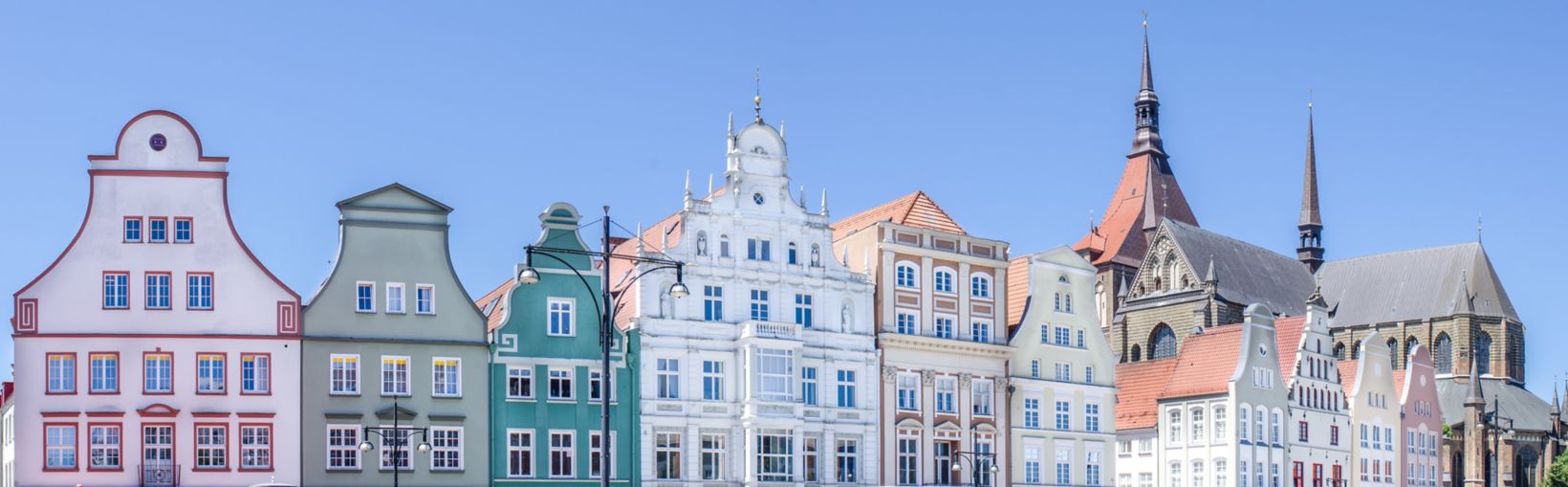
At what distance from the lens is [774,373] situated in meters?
67.8

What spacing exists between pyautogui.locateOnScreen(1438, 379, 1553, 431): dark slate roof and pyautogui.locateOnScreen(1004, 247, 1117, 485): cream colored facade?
5776 centimetres

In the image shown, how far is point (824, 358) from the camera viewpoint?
6969 centimetres

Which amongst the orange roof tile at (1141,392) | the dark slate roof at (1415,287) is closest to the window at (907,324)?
the orange roof tile at (1141,392)

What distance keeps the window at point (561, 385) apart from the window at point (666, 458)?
334cm

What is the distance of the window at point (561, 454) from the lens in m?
64.4

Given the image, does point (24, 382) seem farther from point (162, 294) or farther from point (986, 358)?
point (986, 358)

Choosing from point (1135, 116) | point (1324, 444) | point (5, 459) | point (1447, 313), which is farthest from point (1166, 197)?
point (5, 459)

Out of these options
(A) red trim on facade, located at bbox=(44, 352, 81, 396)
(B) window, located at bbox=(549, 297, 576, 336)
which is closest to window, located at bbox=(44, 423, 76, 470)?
(A) red trim on facade, located at bbox=(44, 352, 81, 396)

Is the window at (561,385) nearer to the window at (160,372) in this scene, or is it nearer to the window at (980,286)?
the window at (160,372)

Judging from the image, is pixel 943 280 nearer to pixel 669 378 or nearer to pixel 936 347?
pixel 936 347

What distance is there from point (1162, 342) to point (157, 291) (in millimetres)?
74300

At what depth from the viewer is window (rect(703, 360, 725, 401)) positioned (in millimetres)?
67438

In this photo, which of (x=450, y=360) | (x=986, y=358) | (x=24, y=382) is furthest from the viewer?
(x=986, y=358)

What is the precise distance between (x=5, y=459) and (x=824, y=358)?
27226 mm
